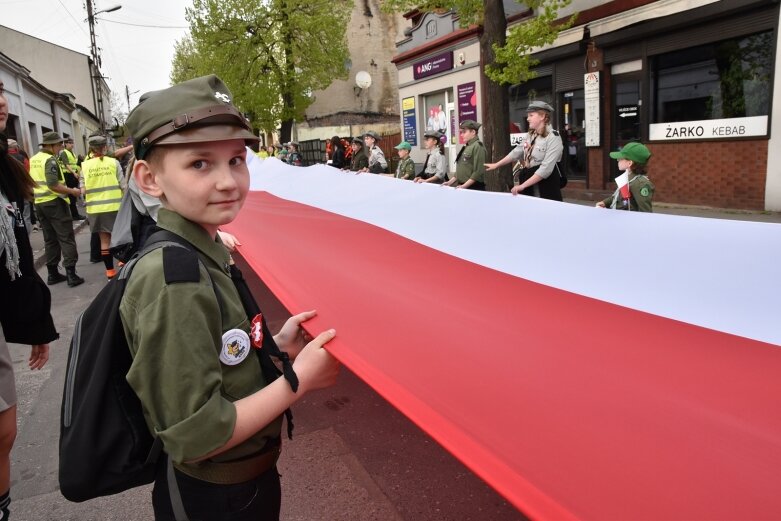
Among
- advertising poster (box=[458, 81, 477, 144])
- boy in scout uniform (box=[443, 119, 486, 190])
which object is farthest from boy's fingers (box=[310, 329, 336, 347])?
advertising poster (box=[458, 81, 477, 144])

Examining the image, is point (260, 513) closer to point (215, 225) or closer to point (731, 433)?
point (215, 225)

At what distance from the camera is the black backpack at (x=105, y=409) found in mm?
1221

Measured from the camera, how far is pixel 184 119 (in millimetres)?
1239

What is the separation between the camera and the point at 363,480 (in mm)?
3055

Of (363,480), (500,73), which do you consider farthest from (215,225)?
(500,73)

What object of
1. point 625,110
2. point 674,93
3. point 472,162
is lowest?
point 472,162

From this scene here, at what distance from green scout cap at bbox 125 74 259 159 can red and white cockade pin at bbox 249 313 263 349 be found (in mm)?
420

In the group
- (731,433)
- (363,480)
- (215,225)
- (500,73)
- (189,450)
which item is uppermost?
(500,73)

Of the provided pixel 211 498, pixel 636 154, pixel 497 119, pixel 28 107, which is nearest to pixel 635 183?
pixel 636 154

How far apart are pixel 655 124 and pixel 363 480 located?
37.1 feet

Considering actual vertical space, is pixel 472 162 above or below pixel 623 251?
above

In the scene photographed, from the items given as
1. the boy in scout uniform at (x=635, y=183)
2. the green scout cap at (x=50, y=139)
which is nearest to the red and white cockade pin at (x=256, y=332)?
the boy in scout uniform at (x=635, y=183)

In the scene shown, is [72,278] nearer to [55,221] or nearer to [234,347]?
[55,221]

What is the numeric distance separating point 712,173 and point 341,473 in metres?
10.4
